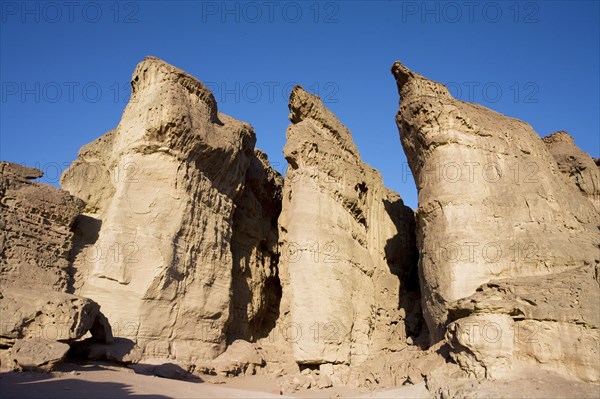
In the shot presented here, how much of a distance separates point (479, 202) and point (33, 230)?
11.3 m

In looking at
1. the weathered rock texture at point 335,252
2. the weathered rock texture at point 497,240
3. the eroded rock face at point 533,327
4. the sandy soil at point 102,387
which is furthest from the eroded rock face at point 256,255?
the eroded rock face at point 533,327

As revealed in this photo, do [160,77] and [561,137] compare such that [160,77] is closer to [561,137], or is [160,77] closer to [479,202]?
[479,202]

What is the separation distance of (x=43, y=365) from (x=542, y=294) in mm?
9970

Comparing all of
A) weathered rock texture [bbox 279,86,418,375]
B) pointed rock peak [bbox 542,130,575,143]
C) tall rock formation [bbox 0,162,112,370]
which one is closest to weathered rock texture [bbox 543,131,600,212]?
pointed rock peak [bbox 542,130,575,143]

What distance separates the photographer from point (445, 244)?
14172mm

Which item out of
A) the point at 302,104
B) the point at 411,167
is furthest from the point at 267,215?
the point at 411,167

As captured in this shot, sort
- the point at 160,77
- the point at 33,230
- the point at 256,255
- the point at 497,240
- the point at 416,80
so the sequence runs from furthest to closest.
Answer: the point at 256,255
the point at 416,80
the point at 160,77
the point at 497,240
the point at 33,230

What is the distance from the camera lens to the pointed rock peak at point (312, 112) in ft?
59.5

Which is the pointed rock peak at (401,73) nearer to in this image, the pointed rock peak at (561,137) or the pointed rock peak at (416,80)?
the pointed rock peak at (416,80)

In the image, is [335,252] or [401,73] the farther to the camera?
[401,73]

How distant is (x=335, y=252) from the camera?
15898 millimetres

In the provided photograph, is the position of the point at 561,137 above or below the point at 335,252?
above

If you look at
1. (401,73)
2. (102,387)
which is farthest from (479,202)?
(102,387)

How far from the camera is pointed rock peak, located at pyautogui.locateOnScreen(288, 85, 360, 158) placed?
18125 mm
